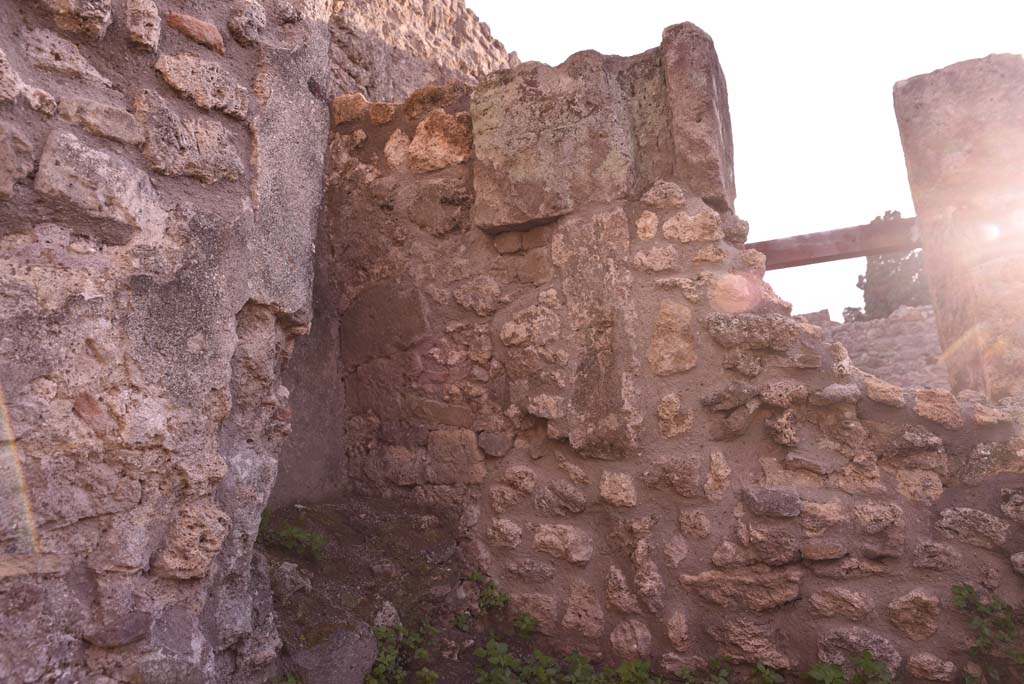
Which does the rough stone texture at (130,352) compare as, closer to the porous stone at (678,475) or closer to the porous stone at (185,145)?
the porous stone at (185,145)

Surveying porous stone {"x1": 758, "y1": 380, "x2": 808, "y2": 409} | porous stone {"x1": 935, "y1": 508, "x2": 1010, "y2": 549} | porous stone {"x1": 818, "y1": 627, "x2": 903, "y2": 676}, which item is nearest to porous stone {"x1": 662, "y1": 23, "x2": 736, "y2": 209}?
porous stone {"x1": 758, "y1": 380, "x2": 808, "y2": 409}

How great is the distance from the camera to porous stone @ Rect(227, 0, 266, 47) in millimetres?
1939

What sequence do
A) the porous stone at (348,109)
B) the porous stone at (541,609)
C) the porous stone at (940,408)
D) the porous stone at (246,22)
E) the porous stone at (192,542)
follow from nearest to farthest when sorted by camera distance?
1. the porous stone at (192,542)
2. the porous stone at (246,22)
3. the porous stone at (940,408)
4. the porous stone at (541,609)
5. the porous stone at (348,109)

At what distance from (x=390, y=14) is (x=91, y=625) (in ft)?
11.3

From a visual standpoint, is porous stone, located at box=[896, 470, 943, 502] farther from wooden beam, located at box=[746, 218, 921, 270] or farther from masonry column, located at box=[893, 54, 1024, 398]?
wooden beam, located at box=[746, 218, 921, 270]

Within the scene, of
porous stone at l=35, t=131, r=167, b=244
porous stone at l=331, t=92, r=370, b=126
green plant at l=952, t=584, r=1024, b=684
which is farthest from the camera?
porous stone at l=331, t=92, r=370, b=126

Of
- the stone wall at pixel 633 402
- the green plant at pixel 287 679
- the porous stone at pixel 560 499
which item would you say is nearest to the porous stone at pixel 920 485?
the stone wall at pixel 633 402

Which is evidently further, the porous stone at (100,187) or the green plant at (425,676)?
the green plant at (425,676)

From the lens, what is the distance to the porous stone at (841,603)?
88.0 inches

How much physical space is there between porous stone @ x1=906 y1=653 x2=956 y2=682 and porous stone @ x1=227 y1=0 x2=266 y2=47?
255 cm

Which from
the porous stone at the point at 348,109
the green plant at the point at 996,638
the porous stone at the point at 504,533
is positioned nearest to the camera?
the green plant at the point at 996,638

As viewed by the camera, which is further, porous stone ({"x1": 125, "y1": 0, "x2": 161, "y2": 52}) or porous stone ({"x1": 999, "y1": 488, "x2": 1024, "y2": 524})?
porous stone ({"x1": 999, "y1": 488, "x2": 1024, "y2": 524})

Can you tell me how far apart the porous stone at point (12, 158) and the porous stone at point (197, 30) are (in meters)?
0.51

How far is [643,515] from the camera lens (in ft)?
8.20
